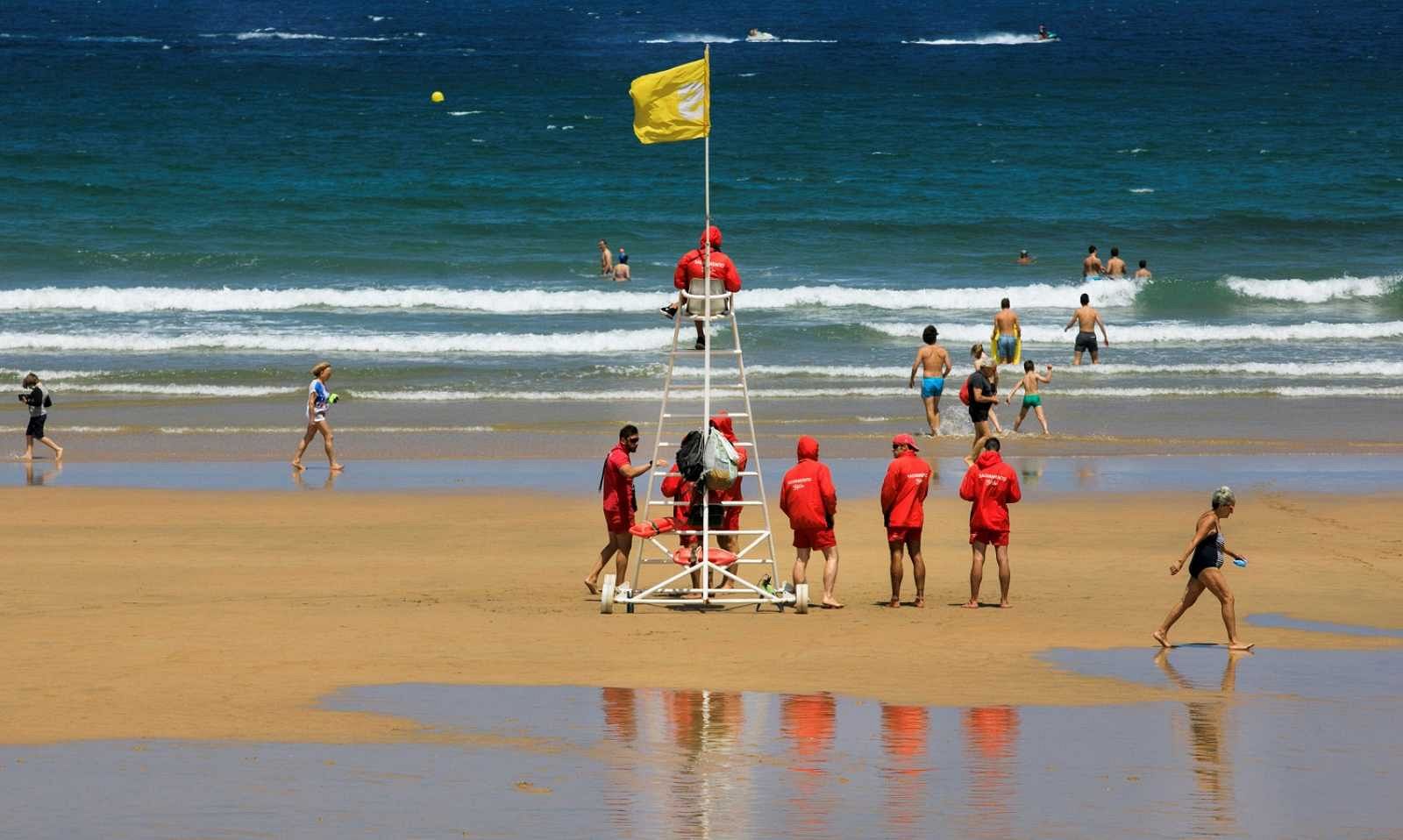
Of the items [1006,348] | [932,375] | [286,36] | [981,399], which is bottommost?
[981,399]

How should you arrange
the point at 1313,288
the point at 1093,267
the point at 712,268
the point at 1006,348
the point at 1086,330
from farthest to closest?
the point at 1313,288 < the point at 1093,267 < the point at 1086,330 < the point at 1006,348 < the point at 712,268

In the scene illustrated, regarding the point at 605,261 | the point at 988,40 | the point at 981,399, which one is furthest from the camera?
the point at 988,40

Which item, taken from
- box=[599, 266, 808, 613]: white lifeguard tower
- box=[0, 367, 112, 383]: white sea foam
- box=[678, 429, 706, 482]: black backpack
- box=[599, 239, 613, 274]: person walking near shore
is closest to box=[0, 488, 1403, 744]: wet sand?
box=[599, 266, 808, 613]: white lifeguard tower

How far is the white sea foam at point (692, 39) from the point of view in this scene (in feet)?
297

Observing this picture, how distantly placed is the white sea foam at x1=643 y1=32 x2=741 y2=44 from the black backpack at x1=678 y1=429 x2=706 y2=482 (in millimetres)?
79030

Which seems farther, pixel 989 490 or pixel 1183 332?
pixel 1183 332

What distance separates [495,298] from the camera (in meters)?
35.8

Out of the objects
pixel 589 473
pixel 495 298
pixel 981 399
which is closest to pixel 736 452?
pixel 589 473

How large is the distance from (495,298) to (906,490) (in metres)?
23.9

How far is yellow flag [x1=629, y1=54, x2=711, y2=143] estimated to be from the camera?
1187 cm

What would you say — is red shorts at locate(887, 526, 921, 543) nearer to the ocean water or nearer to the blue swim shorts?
the blue swim shorts

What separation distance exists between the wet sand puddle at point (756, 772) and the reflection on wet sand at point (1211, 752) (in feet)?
0.05

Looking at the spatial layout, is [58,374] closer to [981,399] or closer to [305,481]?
[305,481]

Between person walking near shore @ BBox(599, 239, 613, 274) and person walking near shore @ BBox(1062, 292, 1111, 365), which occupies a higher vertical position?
person walking near shore @ BBox(599, 239, 613, 274)
